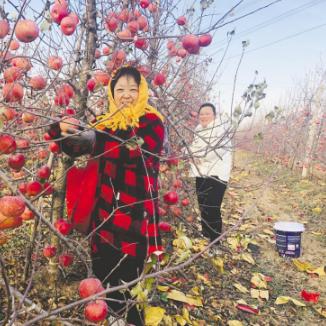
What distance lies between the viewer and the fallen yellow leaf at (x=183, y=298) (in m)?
2.94

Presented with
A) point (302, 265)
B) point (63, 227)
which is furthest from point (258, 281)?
point (63, 227)

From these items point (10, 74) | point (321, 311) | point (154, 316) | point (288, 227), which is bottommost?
point (321, 311)

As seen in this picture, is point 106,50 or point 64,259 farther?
point 106,50

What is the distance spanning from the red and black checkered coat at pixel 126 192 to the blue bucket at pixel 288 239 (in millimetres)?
2777

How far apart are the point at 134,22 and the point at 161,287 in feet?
6.95

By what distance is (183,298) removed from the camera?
117 inches

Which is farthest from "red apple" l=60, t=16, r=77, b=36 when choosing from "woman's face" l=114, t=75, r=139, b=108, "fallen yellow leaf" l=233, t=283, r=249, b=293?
"fallen yellow leaf" l=233, t=283, r=249, b=293

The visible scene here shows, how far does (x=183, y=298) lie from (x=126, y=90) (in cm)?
178

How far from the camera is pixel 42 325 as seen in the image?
219 cm

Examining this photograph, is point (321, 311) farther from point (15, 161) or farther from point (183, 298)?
point (15, 161)

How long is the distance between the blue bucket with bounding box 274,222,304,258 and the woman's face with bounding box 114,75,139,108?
303cm

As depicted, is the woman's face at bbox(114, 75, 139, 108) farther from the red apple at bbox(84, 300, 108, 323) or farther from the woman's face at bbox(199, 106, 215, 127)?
the woman's face at bbox(199, 106, 215, 127)

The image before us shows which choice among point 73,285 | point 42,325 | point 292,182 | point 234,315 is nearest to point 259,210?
point 292,182

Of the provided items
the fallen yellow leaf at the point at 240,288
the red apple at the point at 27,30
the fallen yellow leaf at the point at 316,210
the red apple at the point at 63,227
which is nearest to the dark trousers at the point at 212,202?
the fallen yellow leaf at the point at 240,288
